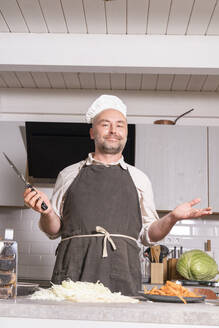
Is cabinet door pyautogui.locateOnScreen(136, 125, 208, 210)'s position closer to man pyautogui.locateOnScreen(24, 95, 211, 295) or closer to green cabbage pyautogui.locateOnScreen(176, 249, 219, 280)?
green cabbage pyautogui.locateOnScreen(176, 249, 219, 280)

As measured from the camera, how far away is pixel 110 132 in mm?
2531

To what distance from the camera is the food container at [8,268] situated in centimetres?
139

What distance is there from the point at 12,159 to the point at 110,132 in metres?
2.12

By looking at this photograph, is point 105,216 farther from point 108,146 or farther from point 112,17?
point 112,17

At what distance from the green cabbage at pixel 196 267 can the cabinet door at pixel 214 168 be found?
0.49m

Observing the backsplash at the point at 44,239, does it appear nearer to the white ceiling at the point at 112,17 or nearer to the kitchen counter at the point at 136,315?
the white ceiling at the point at 112,17

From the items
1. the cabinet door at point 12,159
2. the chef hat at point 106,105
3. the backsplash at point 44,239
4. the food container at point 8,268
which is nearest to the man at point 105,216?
the chef hat at point 106,105

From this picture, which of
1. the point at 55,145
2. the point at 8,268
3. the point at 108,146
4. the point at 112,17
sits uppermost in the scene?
the point at 112,17

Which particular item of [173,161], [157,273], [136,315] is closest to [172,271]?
[157,273]

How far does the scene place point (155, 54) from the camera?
3605 mm

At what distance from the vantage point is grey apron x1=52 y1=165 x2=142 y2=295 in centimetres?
221

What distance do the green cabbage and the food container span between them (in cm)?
273

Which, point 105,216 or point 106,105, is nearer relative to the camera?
point 105,216

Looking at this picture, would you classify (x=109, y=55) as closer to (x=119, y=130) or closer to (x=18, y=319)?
(x=119, y=130)
